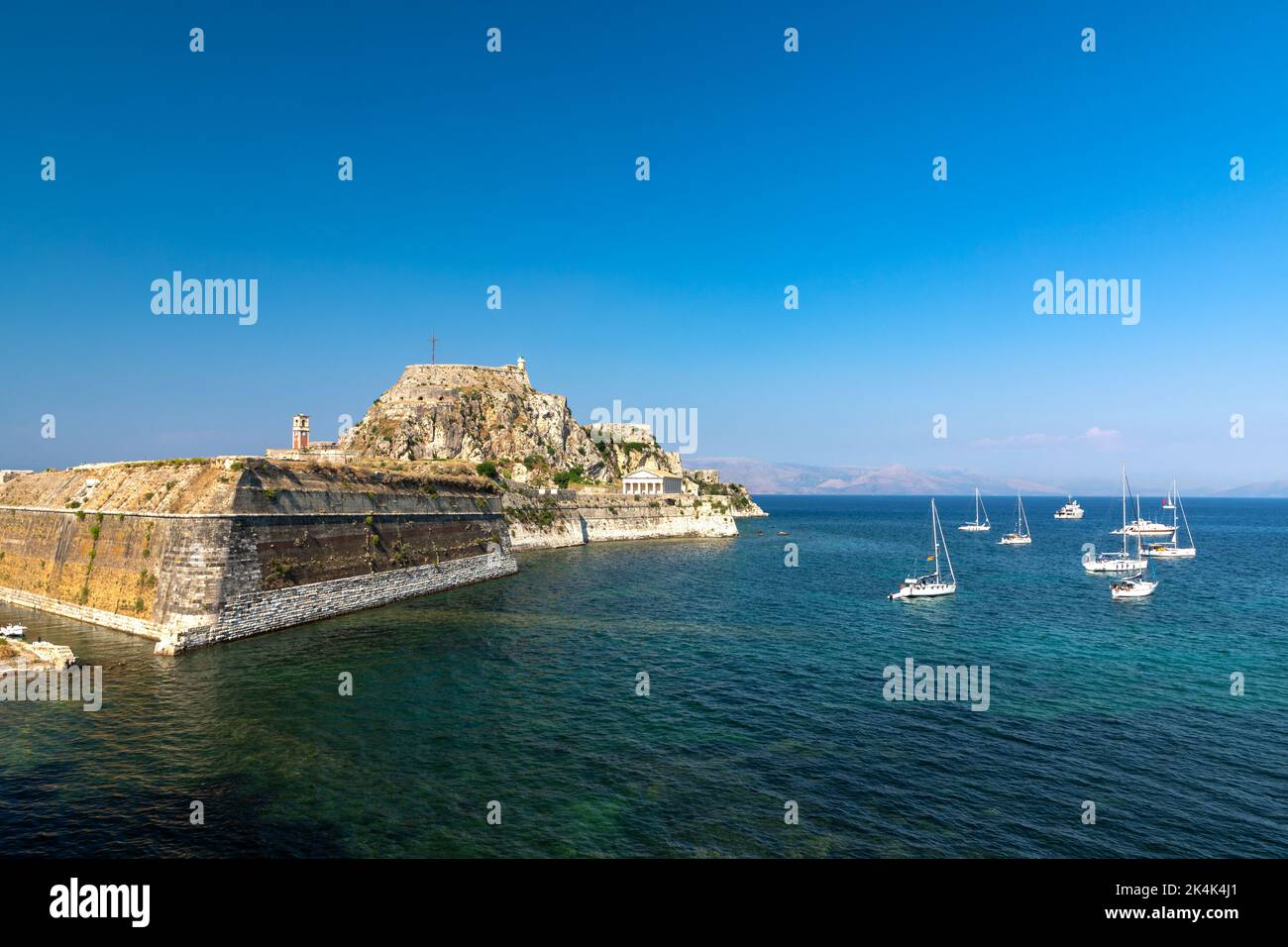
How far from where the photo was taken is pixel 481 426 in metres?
116

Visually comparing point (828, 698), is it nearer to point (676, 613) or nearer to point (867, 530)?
point (676, 613)

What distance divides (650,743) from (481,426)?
4010 inches

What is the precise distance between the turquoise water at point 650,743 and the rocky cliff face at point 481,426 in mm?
61589

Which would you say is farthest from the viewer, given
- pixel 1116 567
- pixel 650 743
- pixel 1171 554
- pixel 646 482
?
pixel 646 482

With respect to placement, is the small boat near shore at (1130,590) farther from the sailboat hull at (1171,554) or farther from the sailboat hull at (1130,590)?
the sailboat hull at (1171,554)

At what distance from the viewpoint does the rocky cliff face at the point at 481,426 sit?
10438 centimetres

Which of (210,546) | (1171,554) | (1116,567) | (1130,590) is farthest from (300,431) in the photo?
(1171,554)

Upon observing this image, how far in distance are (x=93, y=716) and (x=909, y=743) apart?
27160mm

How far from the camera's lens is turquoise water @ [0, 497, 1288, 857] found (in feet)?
48.4

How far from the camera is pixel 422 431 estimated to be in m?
106

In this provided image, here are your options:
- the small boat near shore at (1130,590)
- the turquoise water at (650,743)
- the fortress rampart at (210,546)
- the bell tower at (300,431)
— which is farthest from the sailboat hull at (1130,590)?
the bell tower at (300,431)

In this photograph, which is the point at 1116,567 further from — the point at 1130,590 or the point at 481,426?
the point at 481,426
